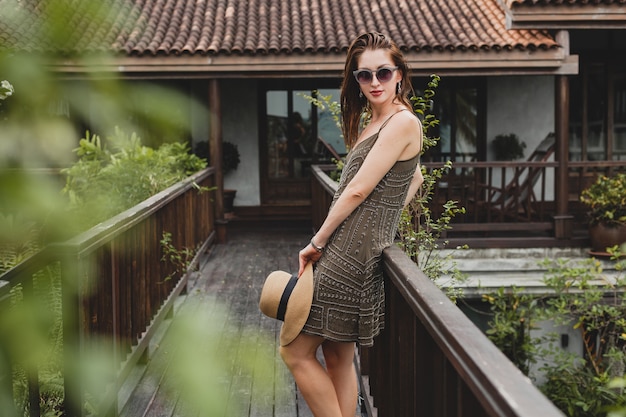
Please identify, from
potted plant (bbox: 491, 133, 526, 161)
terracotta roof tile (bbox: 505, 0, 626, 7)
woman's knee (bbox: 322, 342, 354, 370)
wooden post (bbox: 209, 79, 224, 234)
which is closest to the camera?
woman's knee (bbox: 322, 342, 354, 370)

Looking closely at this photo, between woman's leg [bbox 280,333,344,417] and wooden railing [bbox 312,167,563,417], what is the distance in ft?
0.81

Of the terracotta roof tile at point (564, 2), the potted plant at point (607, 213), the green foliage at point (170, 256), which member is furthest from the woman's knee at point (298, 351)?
the terracotta roof tile at point (564, 2)

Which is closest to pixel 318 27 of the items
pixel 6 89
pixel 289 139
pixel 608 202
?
pixel 289 139

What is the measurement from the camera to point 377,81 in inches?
Result: 107

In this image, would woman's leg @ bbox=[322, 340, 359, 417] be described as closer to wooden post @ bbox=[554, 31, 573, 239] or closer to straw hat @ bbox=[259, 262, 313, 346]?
straw hat @ bbox=[259, 262, 313, 346]

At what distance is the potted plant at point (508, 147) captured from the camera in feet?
43.4

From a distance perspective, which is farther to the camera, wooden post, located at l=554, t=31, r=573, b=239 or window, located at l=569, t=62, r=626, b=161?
window, located at l=569, t=62, r=626, b=161

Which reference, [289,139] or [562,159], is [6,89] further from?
[289,139]

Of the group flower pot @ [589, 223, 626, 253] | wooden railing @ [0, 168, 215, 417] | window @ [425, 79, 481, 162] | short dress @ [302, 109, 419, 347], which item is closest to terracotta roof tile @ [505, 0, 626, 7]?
flower pot @ [589, 223, 626, 253]

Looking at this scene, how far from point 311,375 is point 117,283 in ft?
→ 4.29

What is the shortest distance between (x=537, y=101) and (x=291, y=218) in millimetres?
5092

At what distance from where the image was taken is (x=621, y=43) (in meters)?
12.7

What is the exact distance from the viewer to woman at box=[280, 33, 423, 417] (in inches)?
103

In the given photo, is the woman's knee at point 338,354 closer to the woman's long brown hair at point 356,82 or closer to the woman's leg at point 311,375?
the woman's leg at point 311,375
